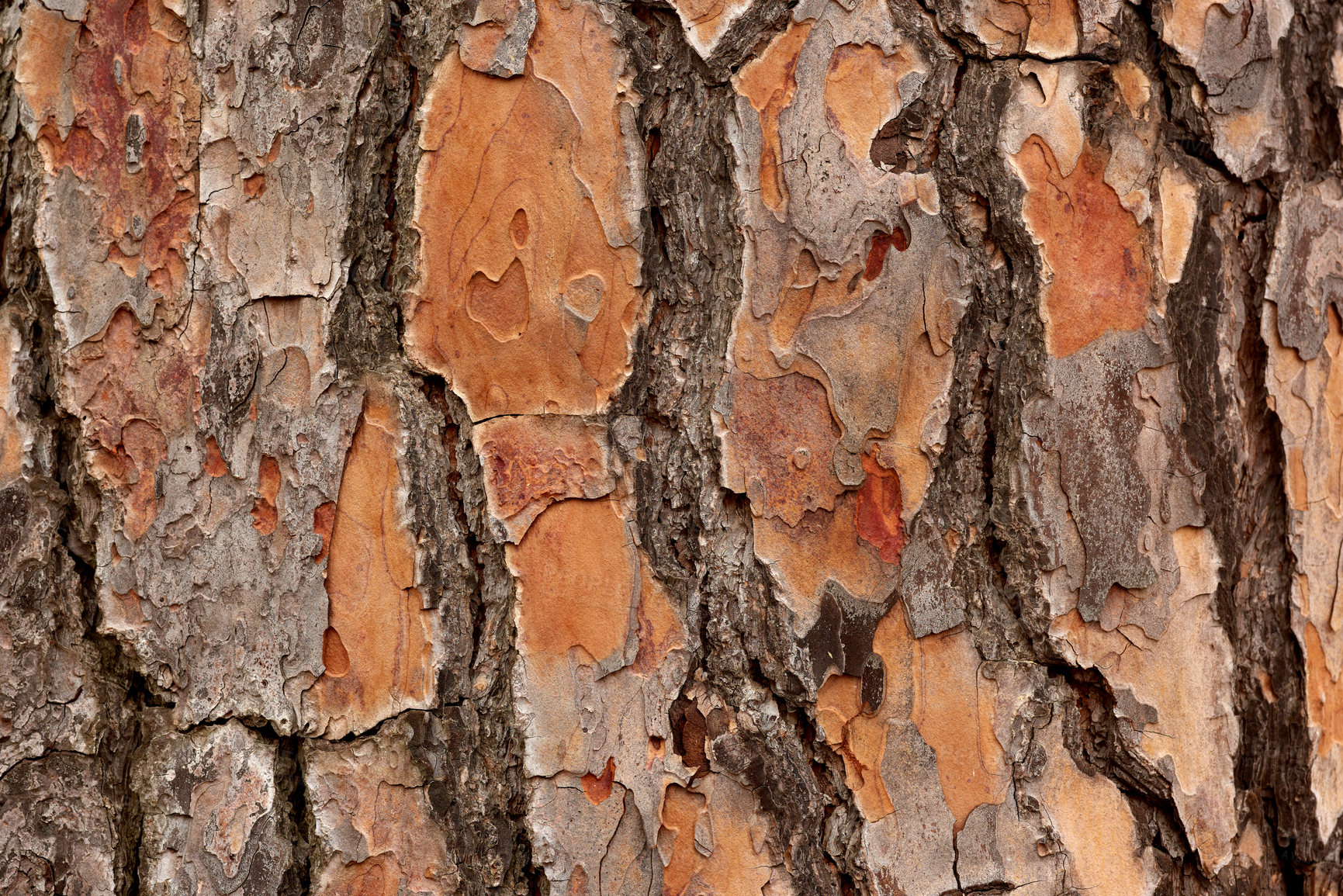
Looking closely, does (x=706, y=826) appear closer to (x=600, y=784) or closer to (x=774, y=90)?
(x=600, y=784)

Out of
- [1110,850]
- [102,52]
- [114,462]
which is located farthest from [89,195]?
[1110,850]

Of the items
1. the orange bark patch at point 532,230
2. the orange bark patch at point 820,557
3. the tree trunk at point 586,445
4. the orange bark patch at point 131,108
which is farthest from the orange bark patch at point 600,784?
the orange bark patch at point 131,108

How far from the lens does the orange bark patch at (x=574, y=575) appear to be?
0.87 m

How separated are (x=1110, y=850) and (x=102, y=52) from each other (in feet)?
3.86

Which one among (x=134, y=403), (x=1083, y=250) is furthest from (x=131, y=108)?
(x=1083, y=250)

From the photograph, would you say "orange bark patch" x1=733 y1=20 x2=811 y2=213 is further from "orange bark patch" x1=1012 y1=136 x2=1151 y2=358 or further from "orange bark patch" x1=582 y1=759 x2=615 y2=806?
"orange bark patch" x1=582 y1=759 x2=615 y2=806

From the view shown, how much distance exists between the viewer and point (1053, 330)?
0.88 meters

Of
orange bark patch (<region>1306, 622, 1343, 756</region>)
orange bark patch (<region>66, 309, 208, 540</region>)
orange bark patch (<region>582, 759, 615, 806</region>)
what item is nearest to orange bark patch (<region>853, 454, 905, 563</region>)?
orange bark patch (<region>582, 759, 615, 806</region>)

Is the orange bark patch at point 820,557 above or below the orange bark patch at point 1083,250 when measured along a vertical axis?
below

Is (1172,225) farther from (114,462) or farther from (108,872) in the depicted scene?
(108,872)

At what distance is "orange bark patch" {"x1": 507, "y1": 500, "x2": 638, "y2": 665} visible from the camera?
87cm

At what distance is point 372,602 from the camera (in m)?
0.88

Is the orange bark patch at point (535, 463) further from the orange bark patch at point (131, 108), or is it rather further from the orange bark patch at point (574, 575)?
the orange bark patch at point (131, 108)

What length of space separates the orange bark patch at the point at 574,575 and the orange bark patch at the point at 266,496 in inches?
8.6
